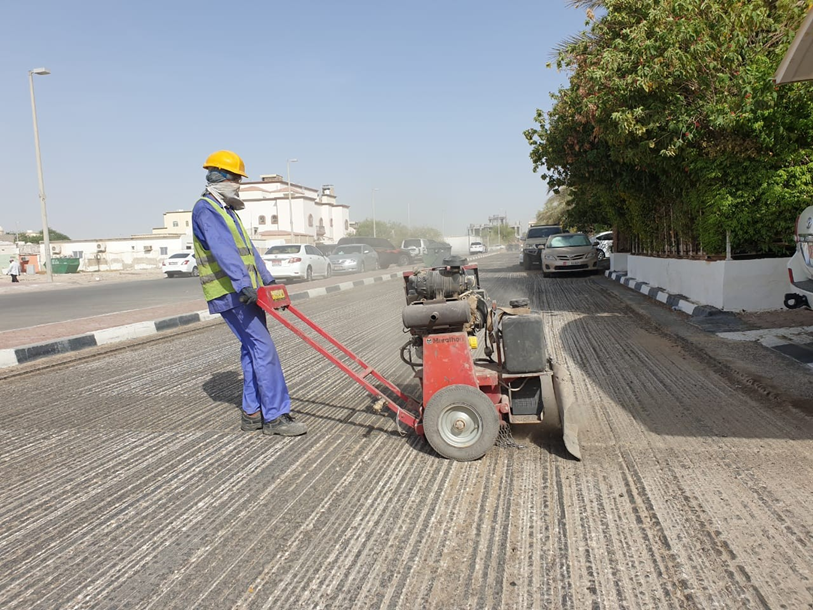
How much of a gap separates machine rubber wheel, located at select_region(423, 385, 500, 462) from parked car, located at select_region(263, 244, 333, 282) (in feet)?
60.9

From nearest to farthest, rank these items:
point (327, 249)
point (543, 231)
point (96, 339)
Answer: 1. point (96, 339)
2. point (543, 231)
3. point (327, 249)

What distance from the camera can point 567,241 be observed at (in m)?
20.5

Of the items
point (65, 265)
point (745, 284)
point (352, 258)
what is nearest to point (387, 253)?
point (352, 258)

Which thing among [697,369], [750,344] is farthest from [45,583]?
[750,344]

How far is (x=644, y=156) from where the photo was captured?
10.2 m

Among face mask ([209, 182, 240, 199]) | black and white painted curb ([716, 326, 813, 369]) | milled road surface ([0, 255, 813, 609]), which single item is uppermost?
face mask ([209, 182, 240, 199])

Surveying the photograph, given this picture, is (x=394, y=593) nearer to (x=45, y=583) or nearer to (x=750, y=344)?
(x=45, y=583)

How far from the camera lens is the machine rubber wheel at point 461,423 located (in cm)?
361

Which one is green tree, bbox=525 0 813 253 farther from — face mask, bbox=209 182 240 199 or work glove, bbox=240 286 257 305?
work glove, bbox=240 286 257 305

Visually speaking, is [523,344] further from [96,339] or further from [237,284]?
[96,339]

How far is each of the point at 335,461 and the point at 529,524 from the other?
1.37m

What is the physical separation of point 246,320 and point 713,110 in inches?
284

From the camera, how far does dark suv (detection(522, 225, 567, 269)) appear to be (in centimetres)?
2517

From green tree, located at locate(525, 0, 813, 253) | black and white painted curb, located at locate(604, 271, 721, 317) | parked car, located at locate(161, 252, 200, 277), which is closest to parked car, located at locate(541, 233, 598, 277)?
black and white painted curb, located at locate(604, 271, 721, 317)
